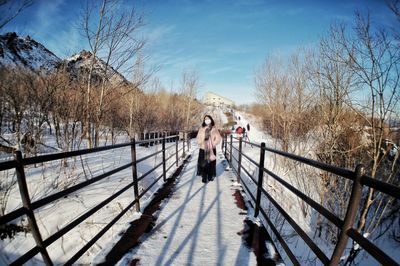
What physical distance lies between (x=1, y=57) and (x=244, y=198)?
10392 mm

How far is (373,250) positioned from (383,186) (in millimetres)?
340

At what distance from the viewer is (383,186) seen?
1.12 meters

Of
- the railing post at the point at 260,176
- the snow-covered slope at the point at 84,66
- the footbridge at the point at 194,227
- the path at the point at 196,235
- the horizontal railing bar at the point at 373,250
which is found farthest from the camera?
the snow-covered slope at the point at 84,66

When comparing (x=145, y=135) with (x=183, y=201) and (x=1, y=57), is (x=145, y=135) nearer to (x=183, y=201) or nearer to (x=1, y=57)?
(x=1, y=57)

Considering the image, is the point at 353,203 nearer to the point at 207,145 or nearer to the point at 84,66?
the point at 207,145

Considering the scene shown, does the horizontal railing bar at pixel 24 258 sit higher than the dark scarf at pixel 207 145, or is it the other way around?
the dark scarf at pixel 207 145

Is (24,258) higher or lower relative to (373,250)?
lower

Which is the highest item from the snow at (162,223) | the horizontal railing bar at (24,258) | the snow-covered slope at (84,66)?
the snow-covered slope at (84,66)

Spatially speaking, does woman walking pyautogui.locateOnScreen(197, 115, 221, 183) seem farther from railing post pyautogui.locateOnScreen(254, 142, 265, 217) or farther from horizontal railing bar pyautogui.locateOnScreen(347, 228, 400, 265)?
horizontal railing bar pyautogui.locateOnScreen(347, 228, 400, 265)

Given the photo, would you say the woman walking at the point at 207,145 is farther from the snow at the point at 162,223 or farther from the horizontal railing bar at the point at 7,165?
the horizontal railing bar at the point at 7,165

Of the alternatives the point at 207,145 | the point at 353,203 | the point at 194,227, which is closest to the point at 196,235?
the point at 194,227

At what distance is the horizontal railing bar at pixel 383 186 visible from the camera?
1.02m

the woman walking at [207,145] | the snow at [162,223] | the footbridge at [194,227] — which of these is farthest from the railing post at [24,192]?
the woman walking at [207,145]

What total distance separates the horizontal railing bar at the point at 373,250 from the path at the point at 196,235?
4.17 ft
